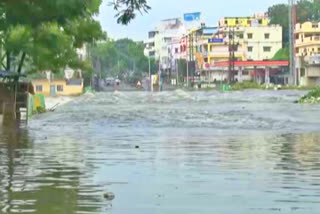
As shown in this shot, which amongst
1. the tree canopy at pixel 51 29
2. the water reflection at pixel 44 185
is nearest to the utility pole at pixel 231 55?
the tree canopy at pixel 51 29

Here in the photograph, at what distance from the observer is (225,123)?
30891mm

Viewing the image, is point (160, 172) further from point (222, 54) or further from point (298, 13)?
point (298, 13)

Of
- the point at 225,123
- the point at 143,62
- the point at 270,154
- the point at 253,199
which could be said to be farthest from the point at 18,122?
the point at 143,62

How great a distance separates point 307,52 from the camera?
133 meters

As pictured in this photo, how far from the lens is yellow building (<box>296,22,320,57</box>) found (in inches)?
5187

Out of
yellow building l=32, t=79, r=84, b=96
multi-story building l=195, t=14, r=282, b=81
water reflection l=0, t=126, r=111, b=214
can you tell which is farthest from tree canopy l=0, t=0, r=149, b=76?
multi-story building l=195, t=14, r=282, b=81

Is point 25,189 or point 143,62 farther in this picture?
point 143,62

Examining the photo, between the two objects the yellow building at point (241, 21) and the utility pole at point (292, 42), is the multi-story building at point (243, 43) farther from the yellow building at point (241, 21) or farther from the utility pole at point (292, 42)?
the utility pole at point (292, 42)

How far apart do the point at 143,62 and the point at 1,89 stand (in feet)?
558

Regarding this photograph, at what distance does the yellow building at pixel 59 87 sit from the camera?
90.7 meters

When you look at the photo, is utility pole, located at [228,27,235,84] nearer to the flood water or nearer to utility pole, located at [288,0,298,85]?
utility pole, located at [288,0,298,85]

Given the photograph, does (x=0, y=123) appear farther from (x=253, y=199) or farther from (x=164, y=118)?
(x=253, y=199)

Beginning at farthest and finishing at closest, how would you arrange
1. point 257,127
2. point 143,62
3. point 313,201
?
point 143,62 < point 257,127 < point 313,201

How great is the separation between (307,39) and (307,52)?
8.47ft
